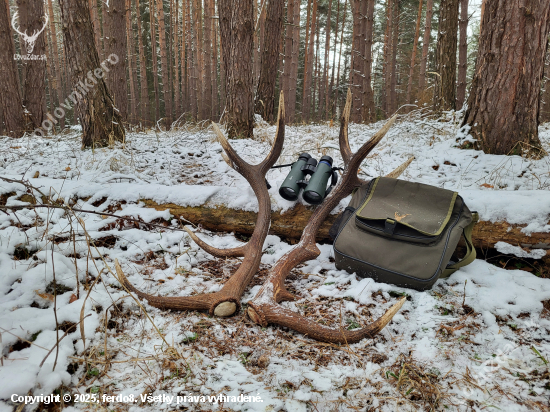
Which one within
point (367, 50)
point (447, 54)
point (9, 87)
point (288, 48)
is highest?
point (288, 48)

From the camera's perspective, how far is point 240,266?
6.77ft

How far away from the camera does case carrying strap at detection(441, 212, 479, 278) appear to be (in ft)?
6.69

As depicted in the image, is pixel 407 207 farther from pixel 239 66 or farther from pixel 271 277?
pixel 239 66

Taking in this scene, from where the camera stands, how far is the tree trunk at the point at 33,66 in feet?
21.6

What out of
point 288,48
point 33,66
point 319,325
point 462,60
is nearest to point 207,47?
point 288,48

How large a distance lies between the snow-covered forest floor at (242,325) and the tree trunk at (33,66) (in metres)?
5.31

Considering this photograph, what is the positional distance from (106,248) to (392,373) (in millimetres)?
2122

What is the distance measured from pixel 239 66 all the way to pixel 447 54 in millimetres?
4148

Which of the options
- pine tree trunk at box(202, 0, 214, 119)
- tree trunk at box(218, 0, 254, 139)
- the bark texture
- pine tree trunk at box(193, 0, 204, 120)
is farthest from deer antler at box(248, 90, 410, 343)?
pine tree trunk at box(202, 0, 214, 119)

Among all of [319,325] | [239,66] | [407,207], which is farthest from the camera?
[239,66]

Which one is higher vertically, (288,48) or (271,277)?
(288,48)

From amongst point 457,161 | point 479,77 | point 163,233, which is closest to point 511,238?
point 457,161

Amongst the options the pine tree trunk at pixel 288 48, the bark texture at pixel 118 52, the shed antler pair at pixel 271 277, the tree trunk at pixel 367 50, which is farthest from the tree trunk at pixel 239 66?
the tree trunk at pixel 367 50

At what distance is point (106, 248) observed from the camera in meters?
2.33
